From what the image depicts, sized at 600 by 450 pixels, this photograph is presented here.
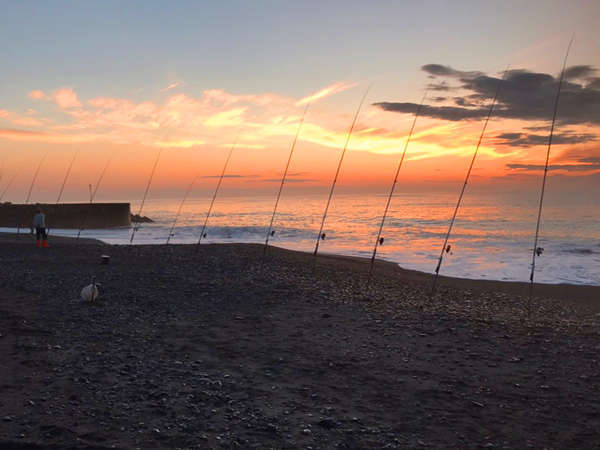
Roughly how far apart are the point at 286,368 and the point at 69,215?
32.8 meters

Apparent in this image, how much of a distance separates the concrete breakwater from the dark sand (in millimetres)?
24581

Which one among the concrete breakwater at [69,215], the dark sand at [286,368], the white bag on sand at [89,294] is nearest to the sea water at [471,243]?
the concrete breakwater at [69,215]

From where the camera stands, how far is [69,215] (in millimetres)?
33281

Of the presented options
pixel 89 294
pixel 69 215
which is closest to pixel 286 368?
pixel 89 294

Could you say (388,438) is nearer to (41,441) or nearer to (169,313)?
(41,441)

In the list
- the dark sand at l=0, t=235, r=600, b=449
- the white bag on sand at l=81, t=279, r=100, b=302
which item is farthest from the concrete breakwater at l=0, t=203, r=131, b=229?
the dark sand at l=0, t=235, r=600, b=449

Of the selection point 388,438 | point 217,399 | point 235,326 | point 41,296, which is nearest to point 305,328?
point 235,326

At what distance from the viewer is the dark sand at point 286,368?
3.92 meters

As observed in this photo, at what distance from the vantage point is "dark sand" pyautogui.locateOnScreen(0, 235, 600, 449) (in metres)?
3.92

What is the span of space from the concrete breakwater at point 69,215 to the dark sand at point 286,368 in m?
24.6

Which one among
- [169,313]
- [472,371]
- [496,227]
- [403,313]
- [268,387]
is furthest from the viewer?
[496,227]

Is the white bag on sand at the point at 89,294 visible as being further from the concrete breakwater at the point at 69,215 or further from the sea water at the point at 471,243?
the concrete breakwater at the point at 69,215

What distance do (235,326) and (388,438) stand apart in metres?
3.73

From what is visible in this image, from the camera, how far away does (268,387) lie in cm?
483
